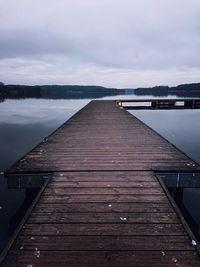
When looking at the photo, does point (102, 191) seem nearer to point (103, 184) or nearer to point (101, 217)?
point (103, 184)

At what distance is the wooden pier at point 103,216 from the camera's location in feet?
11.5

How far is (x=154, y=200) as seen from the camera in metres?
5.09

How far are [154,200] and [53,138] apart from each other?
6748 millimetres

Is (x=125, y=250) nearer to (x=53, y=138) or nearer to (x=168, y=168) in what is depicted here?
(x=168, y=168)

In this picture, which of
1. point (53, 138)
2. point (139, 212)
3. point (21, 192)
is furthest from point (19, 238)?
point (53, 138)

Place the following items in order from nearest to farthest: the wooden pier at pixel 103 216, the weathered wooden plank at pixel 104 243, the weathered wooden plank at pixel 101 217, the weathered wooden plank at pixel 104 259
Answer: the weathered wooden plank at pixel 104 259
the wooden pier at pixel 103 216
the weathered wooden plank at pixel 104 243
the weathered wooden plank at pixel 101 217

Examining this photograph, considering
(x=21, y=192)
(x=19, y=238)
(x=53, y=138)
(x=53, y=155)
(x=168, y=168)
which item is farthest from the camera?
(x=53, y=138)

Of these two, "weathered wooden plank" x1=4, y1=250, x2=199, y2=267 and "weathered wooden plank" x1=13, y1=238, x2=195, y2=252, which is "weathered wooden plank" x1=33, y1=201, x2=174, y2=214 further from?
"weathered wooden plank" x1=4, y1=250, x2=199, y2=267

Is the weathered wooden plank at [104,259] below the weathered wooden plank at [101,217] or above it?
below

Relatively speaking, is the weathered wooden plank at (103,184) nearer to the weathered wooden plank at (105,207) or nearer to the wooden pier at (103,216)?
the wooden pier at (103,216)

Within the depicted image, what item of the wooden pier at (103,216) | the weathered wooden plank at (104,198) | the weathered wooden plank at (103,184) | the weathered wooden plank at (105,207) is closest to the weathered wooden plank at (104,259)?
the wooden pier at (103,216)

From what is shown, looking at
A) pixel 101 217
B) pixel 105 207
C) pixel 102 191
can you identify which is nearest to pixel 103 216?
pixel 101 217

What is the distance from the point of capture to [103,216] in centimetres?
451

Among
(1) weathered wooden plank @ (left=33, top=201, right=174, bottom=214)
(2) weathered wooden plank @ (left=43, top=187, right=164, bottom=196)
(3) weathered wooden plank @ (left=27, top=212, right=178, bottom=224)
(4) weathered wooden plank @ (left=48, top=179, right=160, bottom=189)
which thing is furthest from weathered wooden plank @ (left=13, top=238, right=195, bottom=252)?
(4) weathered wooden plank @ (left=48, top=179, right=160, bottom=189)
